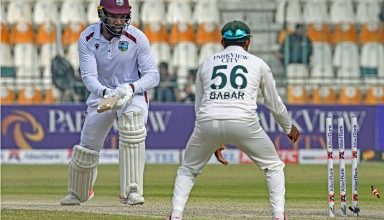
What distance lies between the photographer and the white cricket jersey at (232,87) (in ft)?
25.1

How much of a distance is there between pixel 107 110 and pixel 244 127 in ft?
6.46

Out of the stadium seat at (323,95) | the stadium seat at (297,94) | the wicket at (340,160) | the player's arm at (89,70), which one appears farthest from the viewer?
the stadium seat at (323,95)

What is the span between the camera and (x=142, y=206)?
409 inches

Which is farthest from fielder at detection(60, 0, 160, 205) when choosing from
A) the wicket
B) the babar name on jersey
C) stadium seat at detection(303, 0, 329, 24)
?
stadium seat at detection(303, 0, 329, 24)

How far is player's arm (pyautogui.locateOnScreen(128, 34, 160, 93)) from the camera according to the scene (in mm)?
9836

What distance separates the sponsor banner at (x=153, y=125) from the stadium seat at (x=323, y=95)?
0.78m

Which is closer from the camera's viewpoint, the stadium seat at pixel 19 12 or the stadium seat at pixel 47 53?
the stadium seat at pixel 47 53

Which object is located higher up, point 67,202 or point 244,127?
point 244,127

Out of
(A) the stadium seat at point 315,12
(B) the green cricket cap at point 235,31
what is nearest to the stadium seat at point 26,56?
(A) the stadium seat at point 315,12

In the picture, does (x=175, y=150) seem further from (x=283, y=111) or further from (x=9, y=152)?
(x=283, y=111)

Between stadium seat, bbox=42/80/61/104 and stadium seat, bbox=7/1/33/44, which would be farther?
stadium seat, bbox=7/1/33/44

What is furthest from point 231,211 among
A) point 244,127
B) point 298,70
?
point 298,70

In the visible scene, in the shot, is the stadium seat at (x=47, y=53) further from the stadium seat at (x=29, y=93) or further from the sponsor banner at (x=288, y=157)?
the sponsor banner at (x=288, y=157)

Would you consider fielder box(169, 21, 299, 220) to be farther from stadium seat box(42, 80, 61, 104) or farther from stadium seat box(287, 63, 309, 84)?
stadium seat box(287, 63, 309, 84)
